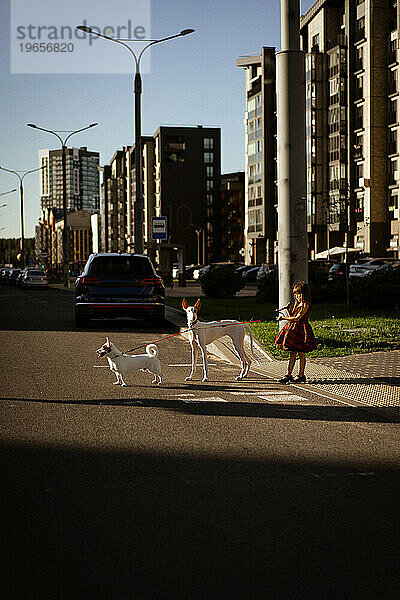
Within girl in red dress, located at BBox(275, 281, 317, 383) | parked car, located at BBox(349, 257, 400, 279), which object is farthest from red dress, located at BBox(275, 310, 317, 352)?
parked car, located at BBox(349, 257, 400, 279)

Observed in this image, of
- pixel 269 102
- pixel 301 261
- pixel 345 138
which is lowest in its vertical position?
pixel 301 261

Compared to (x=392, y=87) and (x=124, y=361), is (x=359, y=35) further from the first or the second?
(x=124, y=361)

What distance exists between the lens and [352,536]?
4.28 m

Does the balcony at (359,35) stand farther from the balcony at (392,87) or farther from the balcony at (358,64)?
the balcony at (392,87)

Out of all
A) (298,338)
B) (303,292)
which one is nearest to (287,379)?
(298,338)

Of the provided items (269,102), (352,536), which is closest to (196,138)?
(269,102)

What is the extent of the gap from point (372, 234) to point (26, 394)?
6366 centimetres

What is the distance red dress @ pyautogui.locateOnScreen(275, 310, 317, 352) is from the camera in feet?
32.0

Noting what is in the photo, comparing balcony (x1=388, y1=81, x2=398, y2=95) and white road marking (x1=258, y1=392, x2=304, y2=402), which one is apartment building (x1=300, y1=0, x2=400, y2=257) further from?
white road marking (x1=258, y1=392, x2=304, y2=402)

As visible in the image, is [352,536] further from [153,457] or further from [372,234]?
[372,234]

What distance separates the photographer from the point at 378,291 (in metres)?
20.8

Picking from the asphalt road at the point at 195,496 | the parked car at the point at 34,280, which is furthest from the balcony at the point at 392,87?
the asphalt road at the point at 195,496

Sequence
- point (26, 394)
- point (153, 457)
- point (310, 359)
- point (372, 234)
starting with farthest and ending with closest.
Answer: point (372, 234) → point (310, 359) → point (26, 394) → point (153, 457)

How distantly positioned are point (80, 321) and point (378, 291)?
24.9 feet
